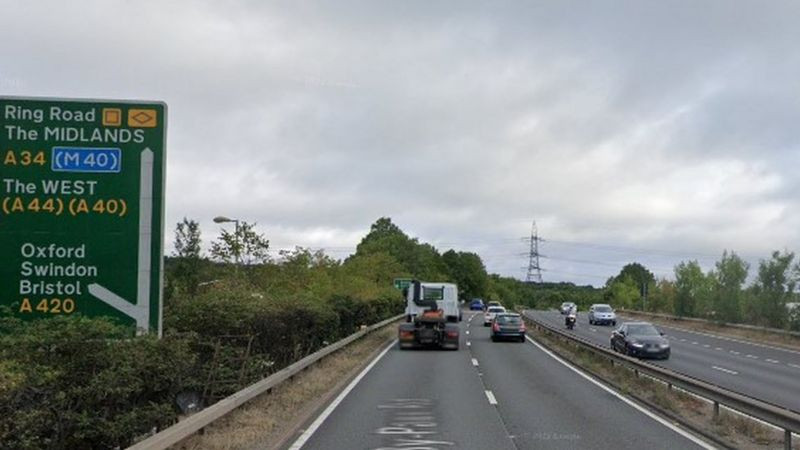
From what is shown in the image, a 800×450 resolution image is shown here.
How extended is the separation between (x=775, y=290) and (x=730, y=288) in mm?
7450

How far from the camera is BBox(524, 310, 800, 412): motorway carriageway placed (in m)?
21.6

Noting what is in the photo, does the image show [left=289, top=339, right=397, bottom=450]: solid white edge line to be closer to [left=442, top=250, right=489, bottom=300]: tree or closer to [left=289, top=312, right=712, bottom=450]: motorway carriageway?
[left=289, top=312, right=712, bottom=450]: motorway carriageway

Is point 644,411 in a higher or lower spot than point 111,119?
lower

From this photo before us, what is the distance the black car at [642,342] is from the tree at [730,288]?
28310 millimetres

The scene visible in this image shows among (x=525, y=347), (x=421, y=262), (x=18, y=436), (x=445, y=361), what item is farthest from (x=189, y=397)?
(x=421, y=262)

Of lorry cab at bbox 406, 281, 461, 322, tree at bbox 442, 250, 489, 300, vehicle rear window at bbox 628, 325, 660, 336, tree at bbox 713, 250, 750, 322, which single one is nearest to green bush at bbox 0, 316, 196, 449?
vehicle rear window at bbox 628, 325, 660, 336

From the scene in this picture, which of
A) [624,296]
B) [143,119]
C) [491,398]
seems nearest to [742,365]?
[491,398]

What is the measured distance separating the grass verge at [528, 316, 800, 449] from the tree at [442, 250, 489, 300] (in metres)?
140

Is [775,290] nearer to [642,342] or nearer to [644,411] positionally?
[642,342]

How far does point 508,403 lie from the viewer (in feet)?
56.2

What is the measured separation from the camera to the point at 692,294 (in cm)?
7475

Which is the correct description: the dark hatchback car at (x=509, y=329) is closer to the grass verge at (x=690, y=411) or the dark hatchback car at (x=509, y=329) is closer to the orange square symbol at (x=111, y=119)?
the grass verge at (x=690, y=411)

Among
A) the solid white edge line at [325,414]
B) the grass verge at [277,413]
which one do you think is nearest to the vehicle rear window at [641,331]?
the solid white edge line at [325,414]

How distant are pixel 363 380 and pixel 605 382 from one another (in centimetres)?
615
